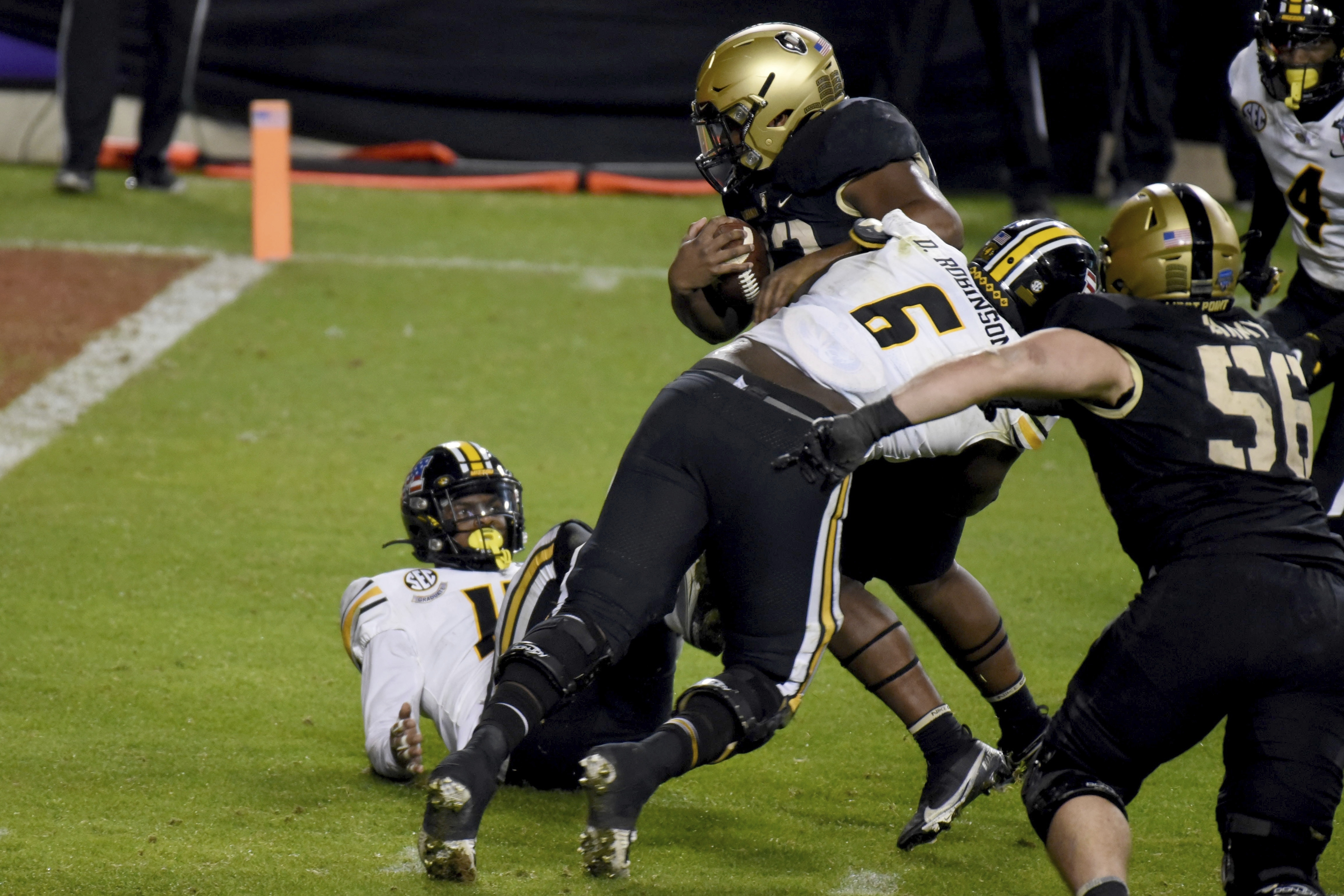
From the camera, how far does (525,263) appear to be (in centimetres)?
872

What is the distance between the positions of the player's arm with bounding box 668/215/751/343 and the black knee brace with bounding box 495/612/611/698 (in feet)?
2.71

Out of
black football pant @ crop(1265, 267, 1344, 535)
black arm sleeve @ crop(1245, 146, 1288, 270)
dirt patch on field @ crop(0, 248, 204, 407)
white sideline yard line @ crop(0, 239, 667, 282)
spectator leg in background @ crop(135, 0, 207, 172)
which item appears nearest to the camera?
black football pant @ crop(1265, 267, 1344, 535)

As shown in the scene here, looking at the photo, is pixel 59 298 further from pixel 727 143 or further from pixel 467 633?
pixel 727 143

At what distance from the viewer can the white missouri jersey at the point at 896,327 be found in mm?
3020

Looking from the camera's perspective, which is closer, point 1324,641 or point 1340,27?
point 1324,641

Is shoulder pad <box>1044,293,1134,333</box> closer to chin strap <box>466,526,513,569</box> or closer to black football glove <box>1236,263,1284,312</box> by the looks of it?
chin strap <box>466,526,513,569</box>

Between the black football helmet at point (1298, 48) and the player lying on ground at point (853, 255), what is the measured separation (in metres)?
1.44

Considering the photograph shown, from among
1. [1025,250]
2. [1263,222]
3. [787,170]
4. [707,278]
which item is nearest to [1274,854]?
[1025,250]

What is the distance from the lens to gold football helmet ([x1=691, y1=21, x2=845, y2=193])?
351cm

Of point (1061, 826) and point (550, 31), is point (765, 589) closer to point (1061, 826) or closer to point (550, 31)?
point (1061, 826)

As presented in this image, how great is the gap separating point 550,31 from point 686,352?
143 inches

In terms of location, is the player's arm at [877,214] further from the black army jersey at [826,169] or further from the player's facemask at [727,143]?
the player's facemask at [727,143]

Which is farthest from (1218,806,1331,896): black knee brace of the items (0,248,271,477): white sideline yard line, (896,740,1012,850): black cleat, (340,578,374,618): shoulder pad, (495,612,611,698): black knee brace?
(0,248,271,477): white sideline yard line

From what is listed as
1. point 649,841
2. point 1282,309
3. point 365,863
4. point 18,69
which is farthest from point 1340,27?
point 18,69
